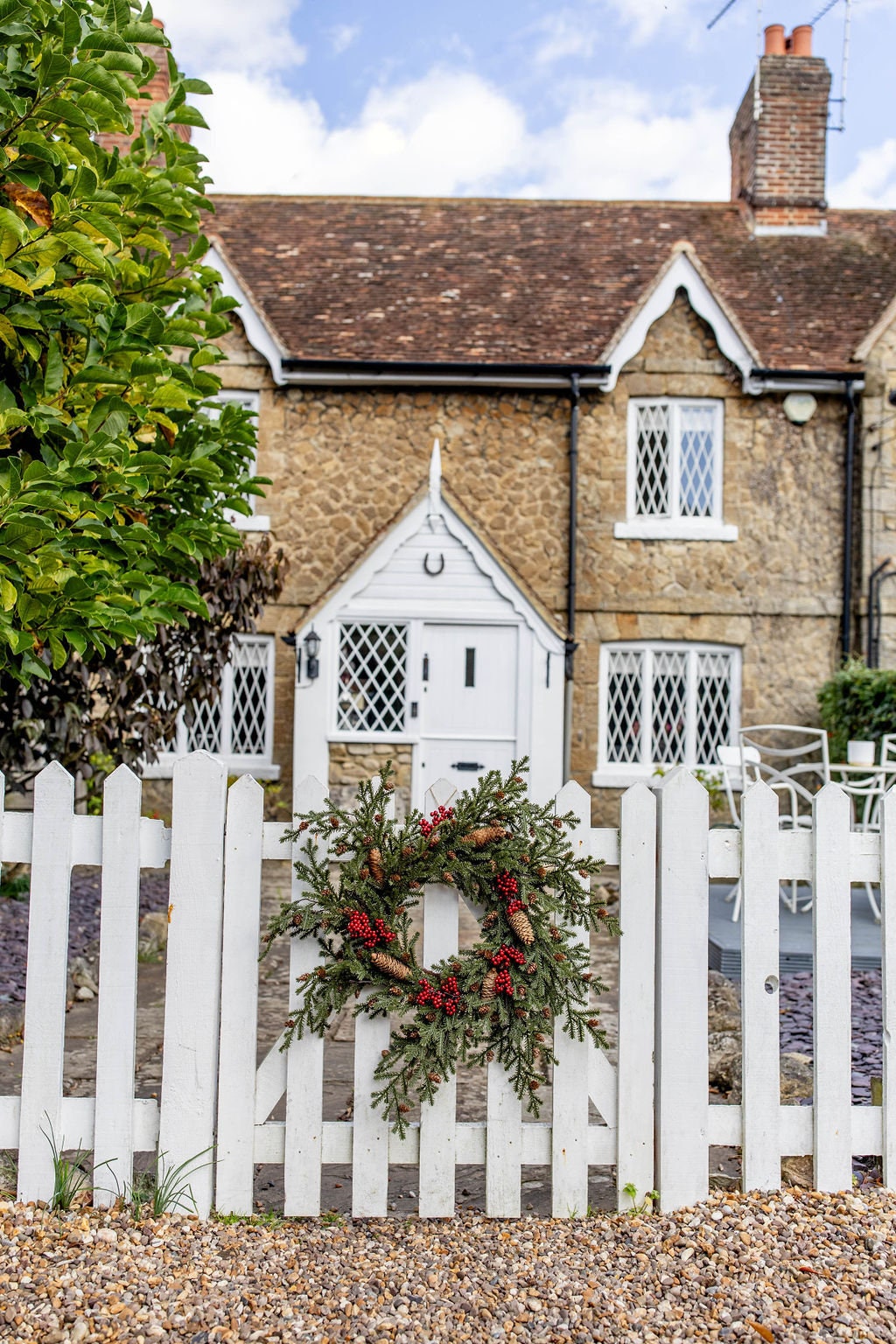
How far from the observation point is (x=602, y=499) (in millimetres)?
12703

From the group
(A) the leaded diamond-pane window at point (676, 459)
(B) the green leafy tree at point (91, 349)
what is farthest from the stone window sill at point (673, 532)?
(B) the green leafy tree at point (91, 349)

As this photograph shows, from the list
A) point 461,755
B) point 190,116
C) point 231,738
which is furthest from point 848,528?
point 190,116

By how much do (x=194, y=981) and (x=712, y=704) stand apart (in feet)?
34.7

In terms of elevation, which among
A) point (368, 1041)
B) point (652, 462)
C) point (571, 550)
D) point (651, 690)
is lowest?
point (368, 1041)

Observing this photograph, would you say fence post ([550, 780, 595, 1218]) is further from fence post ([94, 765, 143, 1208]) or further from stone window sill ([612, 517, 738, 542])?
stone window sill ([612, 517, 738, 542])

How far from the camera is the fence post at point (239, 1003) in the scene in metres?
2.93

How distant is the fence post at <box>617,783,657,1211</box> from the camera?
297 cm

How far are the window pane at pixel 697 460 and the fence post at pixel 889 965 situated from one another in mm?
10147

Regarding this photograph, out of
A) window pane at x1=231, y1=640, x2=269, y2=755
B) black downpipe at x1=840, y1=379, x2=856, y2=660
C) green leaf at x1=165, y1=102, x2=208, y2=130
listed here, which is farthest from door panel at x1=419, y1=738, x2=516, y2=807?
green leaf at x1=165, y1=102, x2=208, y2=130

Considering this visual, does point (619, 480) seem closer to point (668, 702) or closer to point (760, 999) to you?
point (668, 702)

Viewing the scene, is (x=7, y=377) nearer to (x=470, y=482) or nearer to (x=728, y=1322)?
(x=728, y=1322)

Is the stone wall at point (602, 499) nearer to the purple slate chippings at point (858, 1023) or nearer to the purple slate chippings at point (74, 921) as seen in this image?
the purple slate chippings at point (74, 921)

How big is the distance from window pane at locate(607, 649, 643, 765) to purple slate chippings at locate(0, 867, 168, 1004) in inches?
223

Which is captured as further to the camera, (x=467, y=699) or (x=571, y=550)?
(x=571, y=550)
